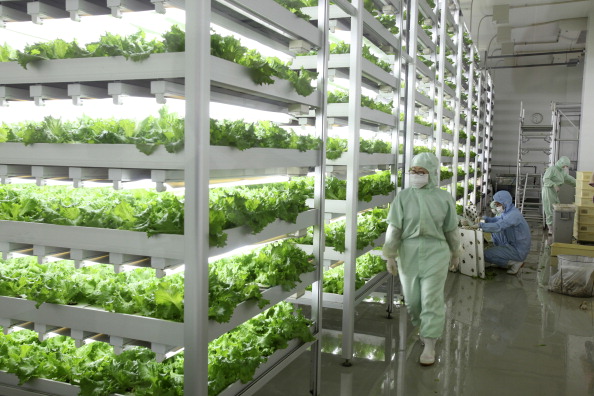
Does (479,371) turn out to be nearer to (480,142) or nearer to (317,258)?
(317,258)

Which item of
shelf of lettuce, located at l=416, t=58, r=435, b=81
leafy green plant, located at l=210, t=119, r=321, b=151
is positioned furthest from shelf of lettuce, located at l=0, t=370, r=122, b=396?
shelf of lettuce, located at l=416, t=58, r=435, b=81

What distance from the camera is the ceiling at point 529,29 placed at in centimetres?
1298

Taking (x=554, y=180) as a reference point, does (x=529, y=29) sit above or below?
above

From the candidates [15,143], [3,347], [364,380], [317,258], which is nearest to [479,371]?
[364,380]

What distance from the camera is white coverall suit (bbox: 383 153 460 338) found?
480 centimetres

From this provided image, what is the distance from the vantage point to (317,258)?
166 inches

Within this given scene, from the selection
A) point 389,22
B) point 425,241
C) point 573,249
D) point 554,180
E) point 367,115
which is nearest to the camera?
point 425,241

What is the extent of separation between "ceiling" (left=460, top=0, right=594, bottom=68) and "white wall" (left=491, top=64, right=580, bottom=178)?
0.38 m

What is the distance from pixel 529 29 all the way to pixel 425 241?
43.3 ft

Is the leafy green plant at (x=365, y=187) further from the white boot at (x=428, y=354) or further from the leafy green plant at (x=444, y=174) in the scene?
the leafy green plant at (x=444, y=174)

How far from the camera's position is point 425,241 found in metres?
4.83

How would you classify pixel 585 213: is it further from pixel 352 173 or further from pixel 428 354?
pixel 352 173

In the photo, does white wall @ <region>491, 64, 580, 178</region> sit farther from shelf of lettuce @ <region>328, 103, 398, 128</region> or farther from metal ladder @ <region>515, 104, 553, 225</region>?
shelf of lettuce @ <region>328, 103, 398, 128</region>

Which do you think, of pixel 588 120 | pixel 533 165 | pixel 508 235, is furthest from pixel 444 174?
pixel 533 165
